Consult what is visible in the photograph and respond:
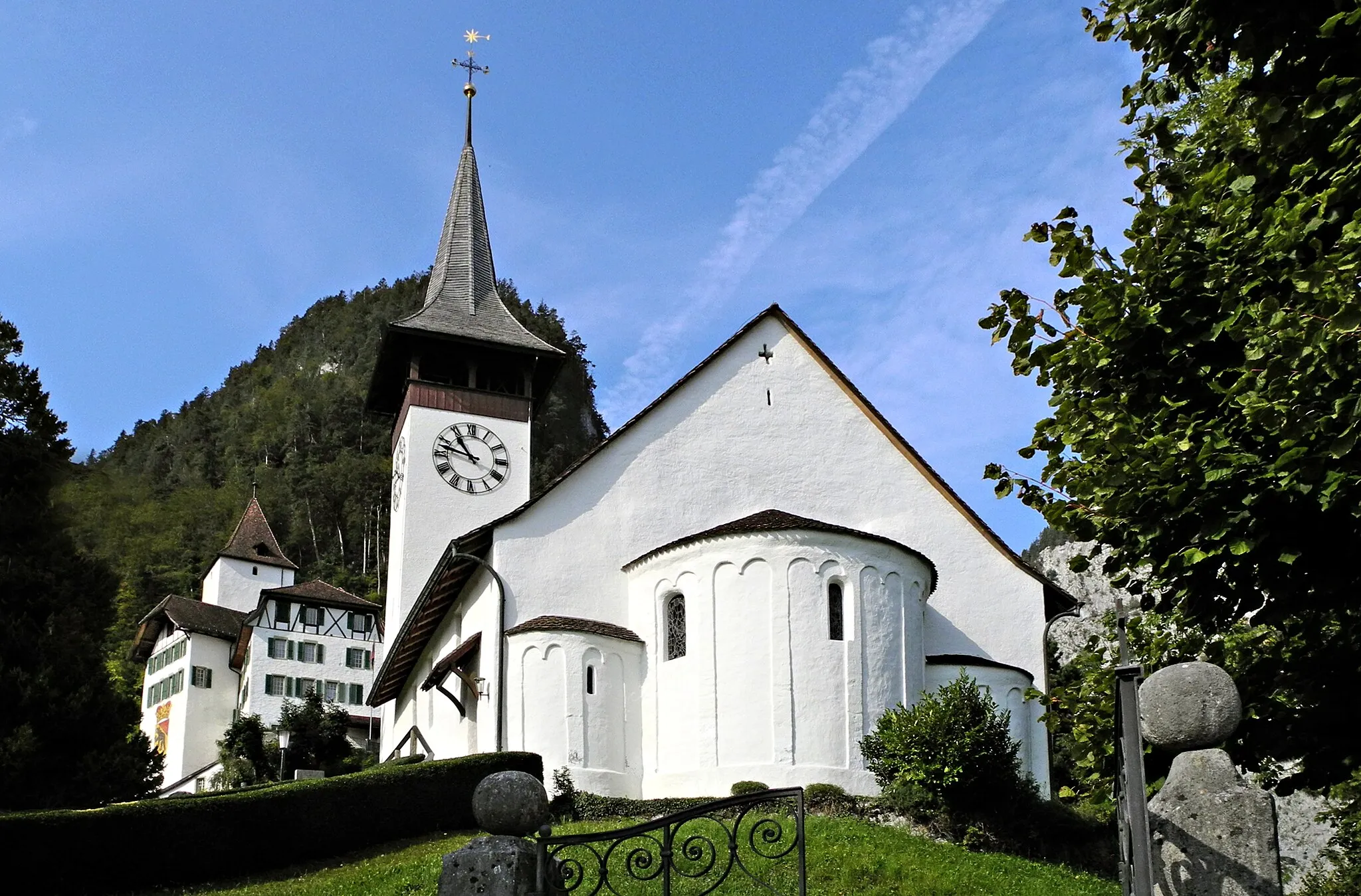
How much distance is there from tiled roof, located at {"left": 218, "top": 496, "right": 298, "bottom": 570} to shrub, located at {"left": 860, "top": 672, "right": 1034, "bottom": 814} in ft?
225

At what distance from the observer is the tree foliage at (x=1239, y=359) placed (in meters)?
7.90

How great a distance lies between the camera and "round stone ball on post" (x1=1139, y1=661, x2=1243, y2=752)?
21.6ft

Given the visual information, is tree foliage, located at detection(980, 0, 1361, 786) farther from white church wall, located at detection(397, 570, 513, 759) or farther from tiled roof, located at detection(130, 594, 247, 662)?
tiled roof, located at detection(130, 594, 247, 662)

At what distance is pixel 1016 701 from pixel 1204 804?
20098 mm

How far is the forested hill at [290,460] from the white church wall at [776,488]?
55263 mm

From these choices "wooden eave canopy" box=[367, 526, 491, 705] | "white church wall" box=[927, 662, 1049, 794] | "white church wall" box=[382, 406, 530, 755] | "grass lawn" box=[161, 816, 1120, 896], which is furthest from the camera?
"white church wall" box=[382, 406, 530, 755]

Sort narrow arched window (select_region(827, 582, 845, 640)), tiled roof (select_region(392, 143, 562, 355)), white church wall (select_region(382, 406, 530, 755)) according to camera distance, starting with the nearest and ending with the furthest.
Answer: narrow arched window (select_region(827, 582, 845, 640)), white church wall (select_region(382, 406, 530, 755)), tiled roof (select_region(392, 143, 562, 355))

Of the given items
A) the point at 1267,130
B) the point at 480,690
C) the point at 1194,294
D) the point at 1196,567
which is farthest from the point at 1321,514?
the point at 480,690

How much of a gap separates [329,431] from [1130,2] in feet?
361

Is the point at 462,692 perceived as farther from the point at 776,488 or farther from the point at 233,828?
the point at 233,828

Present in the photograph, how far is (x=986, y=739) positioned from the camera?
66.8 ft

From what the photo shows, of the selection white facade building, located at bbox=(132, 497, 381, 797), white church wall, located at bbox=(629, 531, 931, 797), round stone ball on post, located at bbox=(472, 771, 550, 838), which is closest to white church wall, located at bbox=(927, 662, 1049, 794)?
white church wall, located at bbox=(629, 531, 931, 797)

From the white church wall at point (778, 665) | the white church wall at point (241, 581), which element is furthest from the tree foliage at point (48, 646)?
the white church wall at point (241, 581)

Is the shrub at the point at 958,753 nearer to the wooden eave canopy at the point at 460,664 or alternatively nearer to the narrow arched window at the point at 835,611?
the narrow arched window at the point at 835,611
